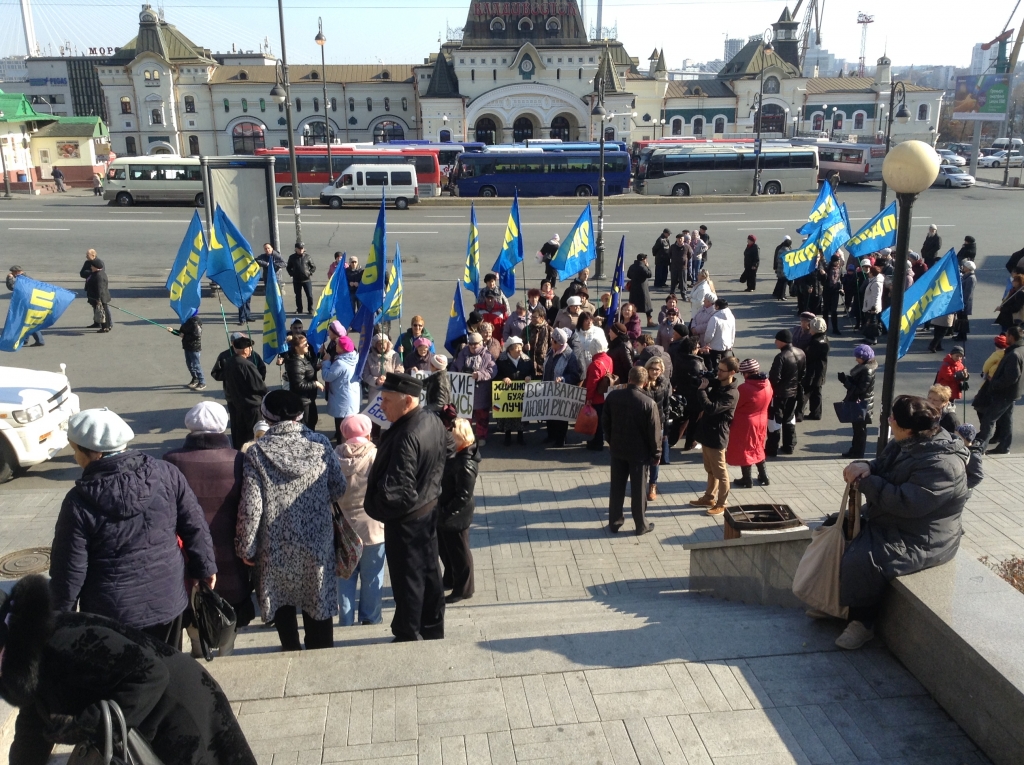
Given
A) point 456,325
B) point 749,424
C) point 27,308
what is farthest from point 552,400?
point 27,308

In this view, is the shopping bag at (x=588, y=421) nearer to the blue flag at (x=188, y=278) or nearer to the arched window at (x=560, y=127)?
the blue flag at (x=188, y=278)

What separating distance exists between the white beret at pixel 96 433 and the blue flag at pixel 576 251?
11.1 metres

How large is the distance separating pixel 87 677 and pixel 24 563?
5.31m

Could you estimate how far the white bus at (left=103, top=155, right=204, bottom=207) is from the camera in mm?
37406

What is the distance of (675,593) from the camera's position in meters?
6.77

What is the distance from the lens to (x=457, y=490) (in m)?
5.97

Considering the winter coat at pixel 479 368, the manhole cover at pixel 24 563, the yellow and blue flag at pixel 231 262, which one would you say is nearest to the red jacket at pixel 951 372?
the winter coat at pixel 479 368

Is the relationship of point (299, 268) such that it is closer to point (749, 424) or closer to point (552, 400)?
point (552, 400)

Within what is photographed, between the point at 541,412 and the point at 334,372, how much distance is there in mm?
2522

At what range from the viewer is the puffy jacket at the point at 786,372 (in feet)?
32.2

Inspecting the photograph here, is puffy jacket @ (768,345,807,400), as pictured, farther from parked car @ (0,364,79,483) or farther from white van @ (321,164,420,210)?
white van @ (321,164,420,210)

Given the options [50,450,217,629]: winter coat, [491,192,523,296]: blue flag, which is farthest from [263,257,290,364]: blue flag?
[50,450,217,629]: winter coat

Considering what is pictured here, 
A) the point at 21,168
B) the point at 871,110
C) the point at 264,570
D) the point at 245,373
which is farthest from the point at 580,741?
the point at 871,110

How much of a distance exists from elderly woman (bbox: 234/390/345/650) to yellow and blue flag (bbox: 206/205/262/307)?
7.70 m
